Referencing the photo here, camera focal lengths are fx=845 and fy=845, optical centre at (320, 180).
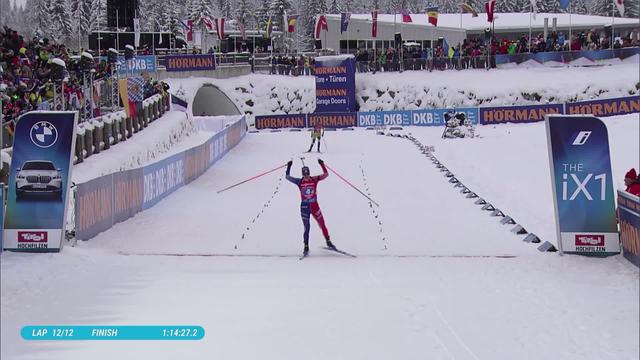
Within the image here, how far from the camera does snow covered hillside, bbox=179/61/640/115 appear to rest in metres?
50.6

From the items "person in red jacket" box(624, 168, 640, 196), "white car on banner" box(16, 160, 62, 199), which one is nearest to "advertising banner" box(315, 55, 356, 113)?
"white car on banner" box(16, 160, 62, 199)

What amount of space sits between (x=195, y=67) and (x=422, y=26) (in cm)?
2626

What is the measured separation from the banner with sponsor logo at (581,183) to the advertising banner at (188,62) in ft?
139

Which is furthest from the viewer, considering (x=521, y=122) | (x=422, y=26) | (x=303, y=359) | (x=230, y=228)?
(x=422, y=26)

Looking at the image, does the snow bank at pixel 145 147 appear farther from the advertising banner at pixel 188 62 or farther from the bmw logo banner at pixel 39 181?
the advertising banner at pixel 188 62

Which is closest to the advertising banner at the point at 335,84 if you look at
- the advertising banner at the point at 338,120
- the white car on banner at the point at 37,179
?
the advertising banner at the point at 338,120

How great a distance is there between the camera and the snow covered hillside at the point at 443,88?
50594mm

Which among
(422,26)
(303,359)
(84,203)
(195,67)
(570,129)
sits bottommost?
(303,359)

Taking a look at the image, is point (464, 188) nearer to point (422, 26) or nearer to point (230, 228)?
point (230, 228)

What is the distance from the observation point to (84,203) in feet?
54.3

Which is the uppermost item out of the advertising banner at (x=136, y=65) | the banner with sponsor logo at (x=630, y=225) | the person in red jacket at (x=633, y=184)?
the advertising banner at (x=136, y=65)

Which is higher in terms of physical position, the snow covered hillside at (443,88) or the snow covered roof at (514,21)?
the snow covered roof at (514,21)

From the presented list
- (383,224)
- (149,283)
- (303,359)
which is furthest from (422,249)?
(303,359)

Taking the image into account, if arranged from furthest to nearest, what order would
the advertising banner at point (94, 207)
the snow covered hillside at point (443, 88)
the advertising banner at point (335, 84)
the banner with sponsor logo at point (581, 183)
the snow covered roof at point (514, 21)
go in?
the snow covered roof at point (514, 21) < the advertising banner at point (335, 84) < the snow covered hillside at point (443, 88) < the advertising banner at point (94, 207) < the banner with sponsor logo at point (581, 183)
